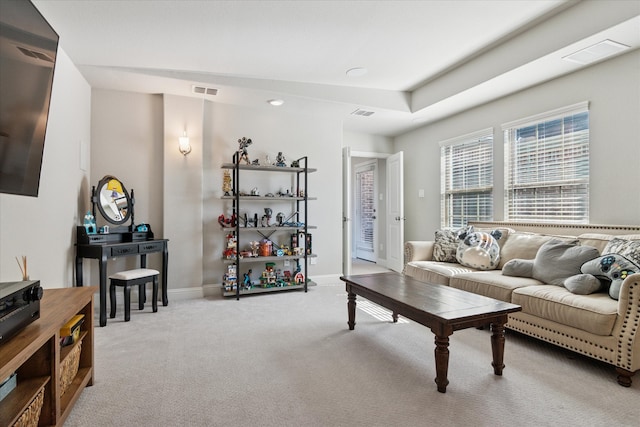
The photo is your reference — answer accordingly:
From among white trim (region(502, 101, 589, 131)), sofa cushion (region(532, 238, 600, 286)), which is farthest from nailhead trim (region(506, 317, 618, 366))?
white trim (region(502, 101, 589, 131))

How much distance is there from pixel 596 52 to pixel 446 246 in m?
2.20

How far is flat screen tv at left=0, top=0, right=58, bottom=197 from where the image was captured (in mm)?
1540

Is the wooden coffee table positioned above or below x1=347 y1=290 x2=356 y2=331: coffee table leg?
above

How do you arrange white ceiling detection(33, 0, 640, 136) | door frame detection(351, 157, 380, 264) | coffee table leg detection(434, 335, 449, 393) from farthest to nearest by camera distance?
door frame detection(351, 157, 380, 264) → white ceiling detection(33, 0, 640, 136) → coffee table leg detection(434, 335, 449, 393)

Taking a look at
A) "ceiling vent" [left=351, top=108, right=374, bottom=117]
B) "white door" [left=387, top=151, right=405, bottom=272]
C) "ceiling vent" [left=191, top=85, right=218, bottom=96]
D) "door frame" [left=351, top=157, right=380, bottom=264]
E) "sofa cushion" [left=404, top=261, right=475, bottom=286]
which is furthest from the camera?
"door frame" [left=351, top=157, right=380, bottom=264]

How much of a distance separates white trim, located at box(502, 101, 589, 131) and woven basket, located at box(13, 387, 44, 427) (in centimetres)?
446

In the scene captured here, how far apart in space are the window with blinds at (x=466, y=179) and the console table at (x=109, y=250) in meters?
3.86

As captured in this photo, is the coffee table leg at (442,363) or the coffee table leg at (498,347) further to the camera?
the coffee table leg at (498,347)

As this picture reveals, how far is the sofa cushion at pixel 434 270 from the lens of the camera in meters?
3.32


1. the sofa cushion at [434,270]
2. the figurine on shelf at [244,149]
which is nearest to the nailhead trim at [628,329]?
the sofa cushion at [434,270]

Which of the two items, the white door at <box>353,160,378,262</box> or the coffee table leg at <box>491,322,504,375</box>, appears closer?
the coffee table leg at <box>491,322,504,375</box>

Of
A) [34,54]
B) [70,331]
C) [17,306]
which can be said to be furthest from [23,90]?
[70,331]

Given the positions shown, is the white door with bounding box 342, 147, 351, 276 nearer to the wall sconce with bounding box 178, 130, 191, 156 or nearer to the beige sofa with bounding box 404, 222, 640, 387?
the beige sofa with bounding box 404, 222, 640, 387

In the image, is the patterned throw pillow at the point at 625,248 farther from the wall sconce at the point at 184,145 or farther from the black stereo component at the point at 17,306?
the wall sconce at the point at 184,145
